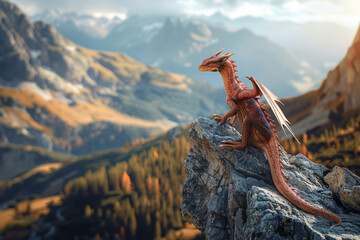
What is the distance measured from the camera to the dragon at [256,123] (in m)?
12.0

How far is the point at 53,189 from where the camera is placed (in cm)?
17425

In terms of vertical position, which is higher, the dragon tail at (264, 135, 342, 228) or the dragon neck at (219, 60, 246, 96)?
the dragon neck at (219, 60, 246, 96)

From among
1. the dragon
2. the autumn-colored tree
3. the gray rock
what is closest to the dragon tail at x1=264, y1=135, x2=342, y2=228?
the dragon

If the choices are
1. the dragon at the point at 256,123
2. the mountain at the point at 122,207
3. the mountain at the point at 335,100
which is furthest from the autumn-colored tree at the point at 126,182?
the dragon at the point at 256,123

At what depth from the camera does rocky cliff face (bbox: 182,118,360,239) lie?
10.9 meters

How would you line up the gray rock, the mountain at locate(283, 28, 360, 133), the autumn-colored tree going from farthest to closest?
1. the autumn-colored tree
2. the mountain at locate(283, 28, 360, 133)
3. the gray rock

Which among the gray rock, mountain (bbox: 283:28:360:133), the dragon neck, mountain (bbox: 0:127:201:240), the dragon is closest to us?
the dragon

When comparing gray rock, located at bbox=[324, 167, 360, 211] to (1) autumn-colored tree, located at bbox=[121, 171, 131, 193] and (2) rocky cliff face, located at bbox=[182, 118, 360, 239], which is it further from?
(1) autumn-colored tree, located at bbox=[121, 171, 131, 193]

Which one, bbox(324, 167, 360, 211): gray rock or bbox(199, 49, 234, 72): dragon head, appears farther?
bbox(199, 49, 234, 72): dragon head

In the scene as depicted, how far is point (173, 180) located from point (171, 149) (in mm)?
18128

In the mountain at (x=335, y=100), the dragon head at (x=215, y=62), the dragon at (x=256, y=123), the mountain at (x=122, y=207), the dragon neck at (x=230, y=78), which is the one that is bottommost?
the mountain at (x=122, y=207)

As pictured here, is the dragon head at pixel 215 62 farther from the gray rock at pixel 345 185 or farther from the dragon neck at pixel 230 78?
the gray rock at pixel 345 185

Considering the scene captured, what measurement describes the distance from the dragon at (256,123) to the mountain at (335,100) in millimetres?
64706

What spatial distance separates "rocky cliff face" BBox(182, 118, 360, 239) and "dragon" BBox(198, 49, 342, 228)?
48 centimetres
